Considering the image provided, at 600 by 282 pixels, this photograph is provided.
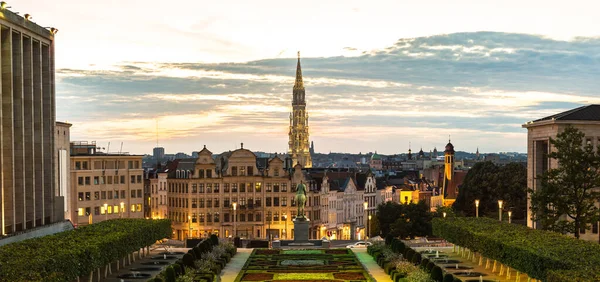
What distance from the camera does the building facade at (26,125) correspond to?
87438 millimetres

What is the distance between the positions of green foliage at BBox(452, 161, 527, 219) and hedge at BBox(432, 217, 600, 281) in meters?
57.0

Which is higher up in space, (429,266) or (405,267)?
(429,266)

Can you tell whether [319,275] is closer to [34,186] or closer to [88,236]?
[88,236]

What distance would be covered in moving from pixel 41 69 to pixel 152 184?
84381mm

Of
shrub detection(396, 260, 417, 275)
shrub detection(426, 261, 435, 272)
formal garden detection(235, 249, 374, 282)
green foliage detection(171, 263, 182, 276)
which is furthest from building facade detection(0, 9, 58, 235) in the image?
shrub detection(426, 261, 435, 272)

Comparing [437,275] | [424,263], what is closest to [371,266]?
[424,263]

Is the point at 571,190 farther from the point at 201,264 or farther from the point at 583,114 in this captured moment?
the point at 201,264

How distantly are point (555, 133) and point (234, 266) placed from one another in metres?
43.6

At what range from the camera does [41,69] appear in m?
98.2

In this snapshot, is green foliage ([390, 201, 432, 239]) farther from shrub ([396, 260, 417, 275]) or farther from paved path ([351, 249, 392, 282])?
shrub ([396, 260, 417, 275])

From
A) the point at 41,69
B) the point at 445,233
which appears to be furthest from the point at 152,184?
the point at 445,233

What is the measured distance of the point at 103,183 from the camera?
160m

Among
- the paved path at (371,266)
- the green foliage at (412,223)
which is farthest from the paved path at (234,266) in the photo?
the green foliage at (412,223)

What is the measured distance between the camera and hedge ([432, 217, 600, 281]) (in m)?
55.3
